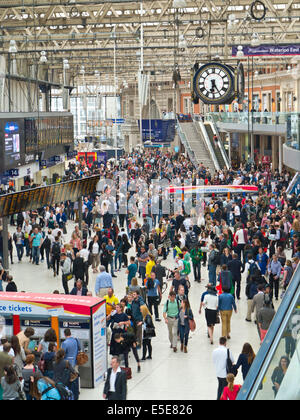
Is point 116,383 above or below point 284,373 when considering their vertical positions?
below

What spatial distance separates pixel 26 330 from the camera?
40.0ft

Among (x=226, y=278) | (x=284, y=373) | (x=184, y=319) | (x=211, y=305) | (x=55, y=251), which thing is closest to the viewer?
(x=284, y=373)

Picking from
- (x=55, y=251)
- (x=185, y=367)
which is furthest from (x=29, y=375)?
(x=55, y=251)

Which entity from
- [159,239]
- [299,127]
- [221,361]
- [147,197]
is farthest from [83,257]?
[147,197]

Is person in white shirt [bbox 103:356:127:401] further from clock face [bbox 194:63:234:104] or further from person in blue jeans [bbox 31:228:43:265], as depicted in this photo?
person in blue jeans [bbox 31:228:43:265]

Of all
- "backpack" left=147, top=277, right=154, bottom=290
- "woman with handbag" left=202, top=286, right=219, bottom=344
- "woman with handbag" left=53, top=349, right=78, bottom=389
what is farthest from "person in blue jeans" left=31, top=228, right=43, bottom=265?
"woman with handbag" left=53, top=349, right=78, bottom=389

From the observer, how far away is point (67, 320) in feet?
41.1

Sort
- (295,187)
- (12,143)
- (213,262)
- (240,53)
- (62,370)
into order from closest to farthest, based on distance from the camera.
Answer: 1. (62,370)
2. (213,262)
3. (12,143)
4. (240,53)
5. (295,187)

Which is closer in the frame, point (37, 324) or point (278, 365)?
point (278, 365)

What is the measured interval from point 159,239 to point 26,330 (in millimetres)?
11162

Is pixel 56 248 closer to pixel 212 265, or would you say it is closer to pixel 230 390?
pixel 212 265

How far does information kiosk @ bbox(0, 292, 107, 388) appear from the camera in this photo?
40.7 ft

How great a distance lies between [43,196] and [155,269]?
612 cm

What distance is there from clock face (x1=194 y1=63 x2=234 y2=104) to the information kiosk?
364 inches
